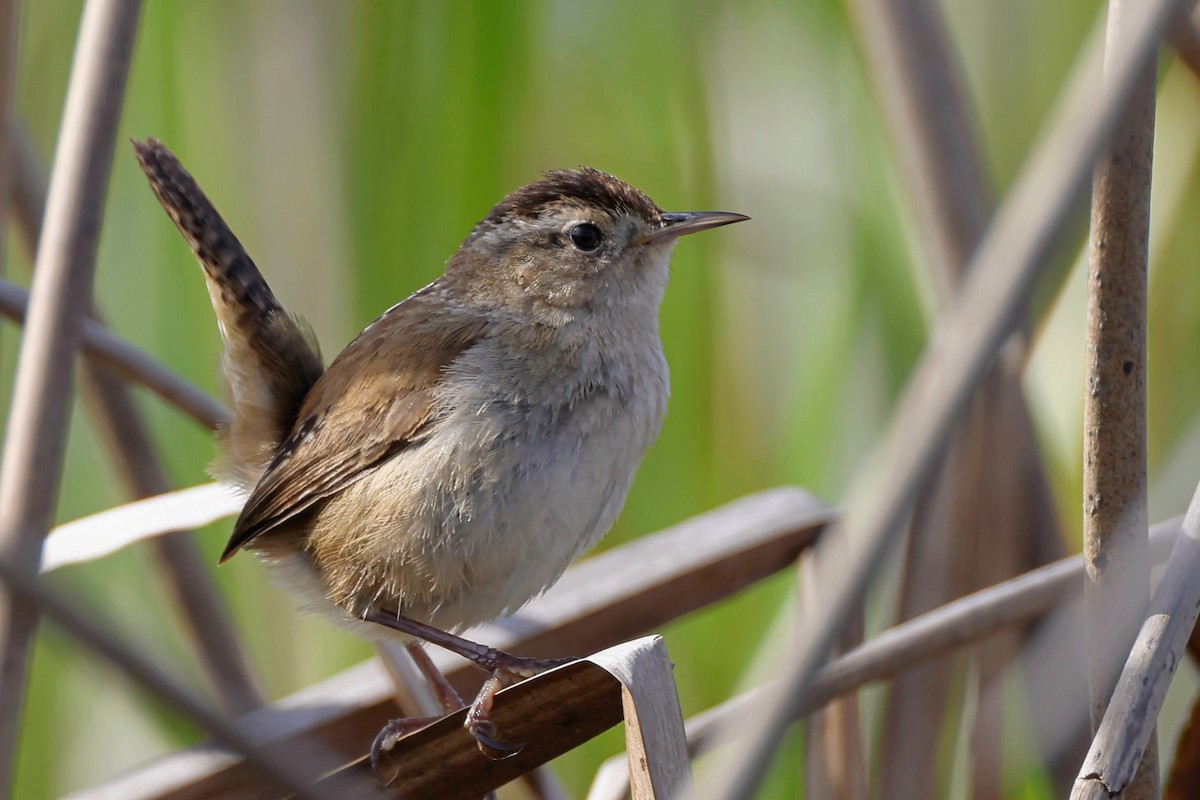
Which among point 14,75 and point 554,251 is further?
point 554,251

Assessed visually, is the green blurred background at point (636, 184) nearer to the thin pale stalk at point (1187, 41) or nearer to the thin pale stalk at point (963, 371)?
the thin pale stalk at point (1187, 41)

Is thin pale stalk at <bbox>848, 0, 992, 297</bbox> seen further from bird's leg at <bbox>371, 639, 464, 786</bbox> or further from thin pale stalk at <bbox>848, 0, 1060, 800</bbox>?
bird's leg at <bbox>371, 639, 464, 786</bbox>

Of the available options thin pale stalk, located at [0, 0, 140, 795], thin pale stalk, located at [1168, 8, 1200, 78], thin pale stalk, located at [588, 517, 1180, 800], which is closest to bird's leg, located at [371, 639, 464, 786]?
thin pale stalk, located at [588, 517, 1180, 800]

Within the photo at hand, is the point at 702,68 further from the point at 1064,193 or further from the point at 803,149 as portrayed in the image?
the point at 1064,193

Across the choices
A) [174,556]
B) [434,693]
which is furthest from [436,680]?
[174,556]

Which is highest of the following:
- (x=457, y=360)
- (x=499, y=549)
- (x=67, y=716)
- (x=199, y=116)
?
(x=199, y=116)

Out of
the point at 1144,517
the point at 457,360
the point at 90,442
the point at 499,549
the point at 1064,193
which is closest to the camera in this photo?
the point at 1064,193

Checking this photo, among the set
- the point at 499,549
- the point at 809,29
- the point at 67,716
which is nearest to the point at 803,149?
the point at 809,29

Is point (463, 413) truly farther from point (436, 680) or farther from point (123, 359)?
point (123, 359)
